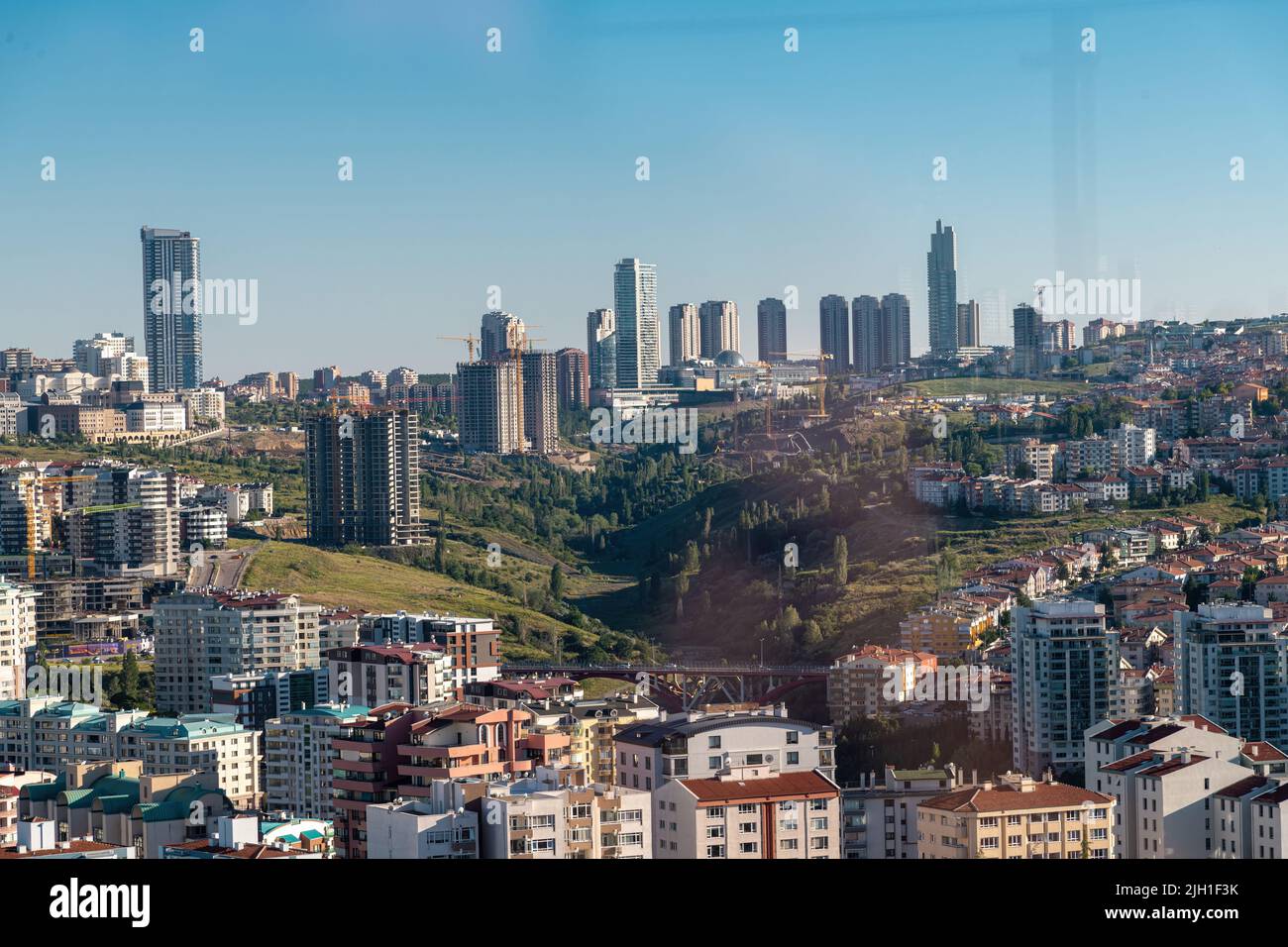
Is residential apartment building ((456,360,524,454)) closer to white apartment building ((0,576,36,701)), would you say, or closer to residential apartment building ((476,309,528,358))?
residential apartment building ((476,309,528,358))

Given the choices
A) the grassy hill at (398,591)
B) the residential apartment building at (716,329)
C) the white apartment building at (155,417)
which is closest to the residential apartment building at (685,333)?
the residential apartment building at (716,329)

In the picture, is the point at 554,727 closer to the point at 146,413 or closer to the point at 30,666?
the point at 30,666

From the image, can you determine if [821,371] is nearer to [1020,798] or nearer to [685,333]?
[685,333]

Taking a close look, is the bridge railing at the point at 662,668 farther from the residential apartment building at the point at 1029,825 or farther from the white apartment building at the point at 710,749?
the residential apartment building at the point at 1029,825

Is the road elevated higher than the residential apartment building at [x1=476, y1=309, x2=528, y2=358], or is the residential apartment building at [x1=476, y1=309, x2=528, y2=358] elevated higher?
the residential apartment building at [x1=476, y1=309, x2=528, y2=358]

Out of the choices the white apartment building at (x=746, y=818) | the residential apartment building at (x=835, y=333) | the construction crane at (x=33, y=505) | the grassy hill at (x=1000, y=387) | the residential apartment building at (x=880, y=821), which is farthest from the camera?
the residential apartment building at (x=835, y=333)

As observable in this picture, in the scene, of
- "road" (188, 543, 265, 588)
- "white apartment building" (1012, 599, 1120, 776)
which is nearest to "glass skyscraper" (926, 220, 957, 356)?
"white apartment building" (1012, 599, 1120, 776)
